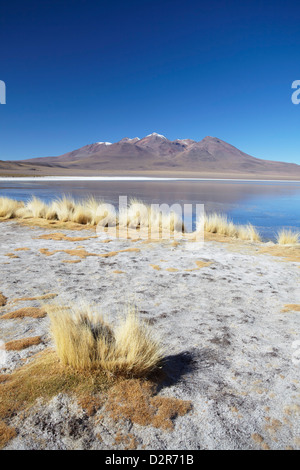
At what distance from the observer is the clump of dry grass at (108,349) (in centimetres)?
185

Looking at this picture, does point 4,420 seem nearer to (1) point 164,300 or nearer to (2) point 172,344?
(2) point 172,344

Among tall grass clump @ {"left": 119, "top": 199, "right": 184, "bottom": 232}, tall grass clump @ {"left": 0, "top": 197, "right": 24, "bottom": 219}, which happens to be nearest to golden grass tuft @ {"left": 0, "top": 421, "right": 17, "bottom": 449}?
tall grass clump @ {"left": 119, "top": 199, "right": 184, "bottom": 232}

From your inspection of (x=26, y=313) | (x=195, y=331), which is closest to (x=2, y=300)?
(x=26, y=313)

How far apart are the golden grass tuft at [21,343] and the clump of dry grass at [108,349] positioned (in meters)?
0.40

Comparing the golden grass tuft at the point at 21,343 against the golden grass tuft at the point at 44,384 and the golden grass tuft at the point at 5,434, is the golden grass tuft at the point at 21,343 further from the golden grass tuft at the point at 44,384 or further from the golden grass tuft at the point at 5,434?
the golden grass tuft at the point at 5,434

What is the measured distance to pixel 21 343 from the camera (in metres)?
2.24

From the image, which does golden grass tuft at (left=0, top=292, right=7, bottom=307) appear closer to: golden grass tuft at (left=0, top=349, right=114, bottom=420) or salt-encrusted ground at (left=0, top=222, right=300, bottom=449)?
salt-encrusted ground at (left=0, top=222, right=300, bottom=449)

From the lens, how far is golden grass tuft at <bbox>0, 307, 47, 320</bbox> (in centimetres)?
269

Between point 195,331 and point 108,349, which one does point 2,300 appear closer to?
point 108,349

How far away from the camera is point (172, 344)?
7.68 feet

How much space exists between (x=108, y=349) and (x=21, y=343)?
75 cm

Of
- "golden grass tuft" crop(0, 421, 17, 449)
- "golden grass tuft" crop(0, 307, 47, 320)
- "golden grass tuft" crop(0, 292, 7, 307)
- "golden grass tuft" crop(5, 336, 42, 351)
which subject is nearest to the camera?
"golden grass tuft" crop(0, 421, 17, 449)

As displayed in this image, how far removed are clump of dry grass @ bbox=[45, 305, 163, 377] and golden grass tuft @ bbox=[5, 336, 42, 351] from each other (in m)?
0.40
